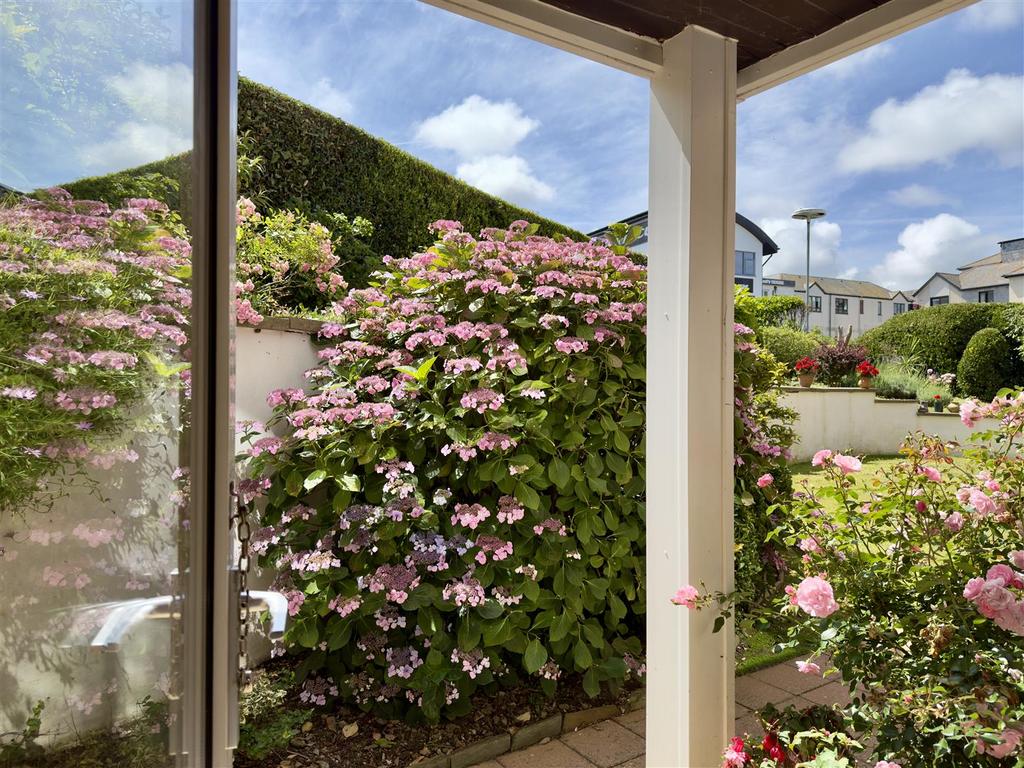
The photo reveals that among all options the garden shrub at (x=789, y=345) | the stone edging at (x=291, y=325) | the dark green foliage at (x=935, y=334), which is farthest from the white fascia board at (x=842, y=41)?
the dark green foliage at (x=935, y=334)

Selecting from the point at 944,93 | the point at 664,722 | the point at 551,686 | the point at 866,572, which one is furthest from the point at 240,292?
the point at 944,93

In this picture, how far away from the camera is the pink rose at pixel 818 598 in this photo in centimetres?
118

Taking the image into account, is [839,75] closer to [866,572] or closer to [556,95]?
[556,95]

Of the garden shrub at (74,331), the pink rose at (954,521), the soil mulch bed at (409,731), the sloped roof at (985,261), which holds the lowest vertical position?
the soil mulch bed at (409,731)

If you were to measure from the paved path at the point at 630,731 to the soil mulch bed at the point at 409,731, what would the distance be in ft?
0.30

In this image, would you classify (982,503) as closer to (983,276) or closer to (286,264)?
(286,264)

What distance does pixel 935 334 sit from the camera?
25.8 feet

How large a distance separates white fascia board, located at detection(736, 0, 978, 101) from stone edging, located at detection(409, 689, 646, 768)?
2067 millimetres

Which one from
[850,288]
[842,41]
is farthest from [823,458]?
[850,288]

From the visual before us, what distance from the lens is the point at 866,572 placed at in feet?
4.18

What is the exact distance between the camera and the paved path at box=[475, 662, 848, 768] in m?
1.92

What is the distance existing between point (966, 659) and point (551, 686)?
1.29 m

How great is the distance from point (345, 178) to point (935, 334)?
7601mm

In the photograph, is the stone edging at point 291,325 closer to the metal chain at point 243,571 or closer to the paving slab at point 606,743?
the metal chain at point 243,571
